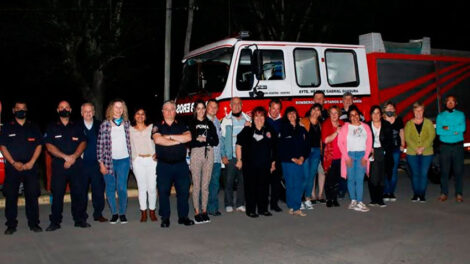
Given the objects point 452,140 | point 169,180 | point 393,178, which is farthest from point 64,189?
point 452,140

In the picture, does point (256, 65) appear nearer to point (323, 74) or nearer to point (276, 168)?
point (323, 74)

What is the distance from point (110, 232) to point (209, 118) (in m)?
2.38

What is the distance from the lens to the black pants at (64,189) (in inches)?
312

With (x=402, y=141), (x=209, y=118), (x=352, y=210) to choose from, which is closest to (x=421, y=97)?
(x=402, y=141)

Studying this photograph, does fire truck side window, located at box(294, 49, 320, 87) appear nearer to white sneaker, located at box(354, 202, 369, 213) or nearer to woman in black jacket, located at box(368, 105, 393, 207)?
woman in black jacket, located at box(368, 105, 393, 207)

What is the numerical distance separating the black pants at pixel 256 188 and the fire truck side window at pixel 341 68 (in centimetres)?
348

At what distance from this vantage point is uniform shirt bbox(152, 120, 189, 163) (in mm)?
7863

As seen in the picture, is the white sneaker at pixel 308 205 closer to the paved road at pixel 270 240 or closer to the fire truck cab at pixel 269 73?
the paved road at pixel 270 240

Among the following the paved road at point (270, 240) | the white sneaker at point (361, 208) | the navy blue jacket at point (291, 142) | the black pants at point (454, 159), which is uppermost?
the navy blue jacket at point (291, 142)

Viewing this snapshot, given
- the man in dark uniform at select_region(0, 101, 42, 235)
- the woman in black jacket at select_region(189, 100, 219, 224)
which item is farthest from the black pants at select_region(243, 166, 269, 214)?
the man in dark uniform at select_region(0, 101, 42, 235)

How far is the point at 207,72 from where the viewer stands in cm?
1080

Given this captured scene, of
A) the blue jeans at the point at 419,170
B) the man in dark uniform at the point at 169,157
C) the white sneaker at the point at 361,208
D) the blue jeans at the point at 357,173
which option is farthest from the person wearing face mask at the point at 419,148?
the man in dark uniform at the point at 169,157

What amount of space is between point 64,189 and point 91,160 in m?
0.58

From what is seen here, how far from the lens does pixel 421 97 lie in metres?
12.3
